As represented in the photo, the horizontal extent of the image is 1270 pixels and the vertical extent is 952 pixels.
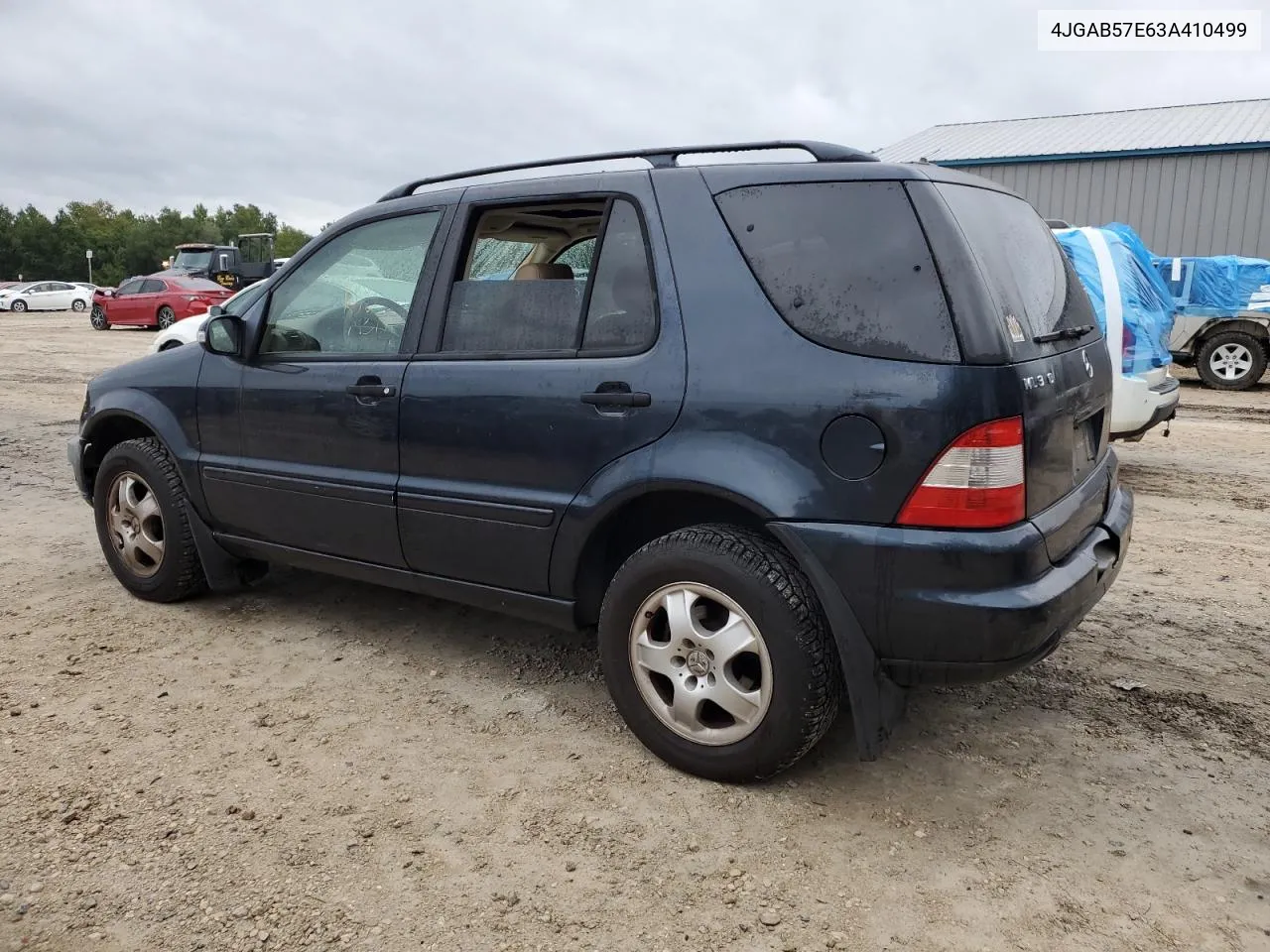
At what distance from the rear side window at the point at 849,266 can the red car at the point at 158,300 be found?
77.4 ft

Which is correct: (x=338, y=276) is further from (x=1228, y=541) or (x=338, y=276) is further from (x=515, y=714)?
(x=1228, y=541)

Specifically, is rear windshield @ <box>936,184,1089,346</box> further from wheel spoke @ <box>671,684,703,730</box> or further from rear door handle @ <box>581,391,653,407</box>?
wheel spoke @ <box>671,684,703,730</box>

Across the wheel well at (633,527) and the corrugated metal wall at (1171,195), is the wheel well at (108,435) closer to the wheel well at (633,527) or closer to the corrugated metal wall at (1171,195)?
the wheel well at (633,527)

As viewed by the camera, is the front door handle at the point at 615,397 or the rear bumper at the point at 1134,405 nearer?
the front door handle at the point at 615,397

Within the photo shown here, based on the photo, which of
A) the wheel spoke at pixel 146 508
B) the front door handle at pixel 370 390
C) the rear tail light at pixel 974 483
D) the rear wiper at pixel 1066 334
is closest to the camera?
the rear tail light at pixel 974 483

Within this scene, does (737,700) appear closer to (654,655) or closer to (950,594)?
(654,655)

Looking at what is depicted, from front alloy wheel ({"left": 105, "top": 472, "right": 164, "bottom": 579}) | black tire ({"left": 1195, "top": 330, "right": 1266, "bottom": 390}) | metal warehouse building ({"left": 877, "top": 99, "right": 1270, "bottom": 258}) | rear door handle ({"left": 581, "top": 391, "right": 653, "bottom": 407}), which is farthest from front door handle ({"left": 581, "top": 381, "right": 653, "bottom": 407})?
metal warehouse building ({"left": 877, "top": 99, "right": 1270, "bottom": 258})

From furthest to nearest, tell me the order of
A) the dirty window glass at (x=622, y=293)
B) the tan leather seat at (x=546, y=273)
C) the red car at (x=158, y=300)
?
the red car at (x=158, y=300)
the tan leather seat at (x=546, y=273)
the dirty window glass at (x=622, y=293)

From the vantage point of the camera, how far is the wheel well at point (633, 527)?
287cm

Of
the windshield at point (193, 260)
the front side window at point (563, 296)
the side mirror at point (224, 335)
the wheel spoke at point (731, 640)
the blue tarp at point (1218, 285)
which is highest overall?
A: the windshield at point (193, 260)

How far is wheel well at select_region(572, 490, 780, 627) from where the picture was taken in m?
2.87

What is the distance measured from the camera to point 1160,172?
1962cm

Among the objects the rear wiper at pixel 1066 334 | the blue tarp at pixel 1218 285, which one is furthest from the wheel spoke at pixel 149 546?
the blue tarp at pixel 1218 285

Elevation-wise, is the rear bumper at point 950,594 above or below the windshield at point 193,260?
below
